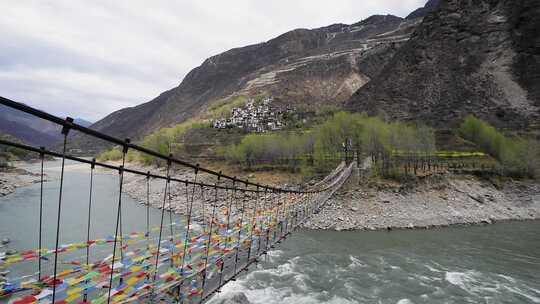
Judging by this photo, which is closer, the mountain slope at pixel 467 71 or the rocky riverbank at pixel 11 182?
the rocky riverbank at pixel 11 182

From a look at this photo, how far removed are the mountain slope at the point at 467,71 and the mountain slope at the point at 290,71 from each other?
3077cm

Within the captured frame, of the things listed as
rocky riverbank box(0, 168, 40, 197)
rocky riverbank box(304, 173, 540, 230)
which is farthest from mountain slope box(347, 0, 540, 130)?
rocky riverbank box(0, 168, 40, 197)

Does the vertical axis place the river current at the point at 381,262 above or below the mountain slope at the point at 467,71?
below

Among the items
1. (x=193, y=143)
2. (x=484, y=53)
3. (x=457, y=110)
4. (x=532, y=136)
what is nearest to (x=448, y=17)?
(x=484, y=53)

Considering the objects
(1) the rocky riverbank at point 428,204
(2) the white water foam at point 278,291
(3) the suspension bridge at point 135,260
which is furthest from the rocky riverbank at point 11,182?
(1) the rocky riverbank at point 428,204

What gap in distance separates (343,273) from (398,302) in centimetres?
224

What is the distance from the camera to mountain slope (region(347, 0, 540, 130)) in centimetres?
4103

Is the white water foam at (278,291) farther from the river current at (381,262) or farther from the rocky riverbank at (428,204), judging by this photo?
the rocky riverbank at (428,204)

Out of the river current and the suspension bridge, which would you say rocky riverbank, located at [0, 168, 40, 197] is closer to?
the river current

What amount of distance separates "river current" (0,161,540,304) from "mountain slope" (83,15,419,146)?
226ft

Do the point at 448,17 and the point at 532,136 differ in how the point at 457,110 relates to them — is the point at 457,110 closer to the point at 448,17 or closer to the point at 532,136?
the point at 532,136

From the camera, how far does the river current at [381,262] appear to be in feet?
28.8

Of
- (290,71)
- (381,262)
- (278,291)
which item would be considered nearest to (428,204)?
(381,262)

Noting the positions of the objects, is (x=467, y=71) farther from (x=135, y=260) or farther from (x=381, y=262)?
(x=135, y=260)
